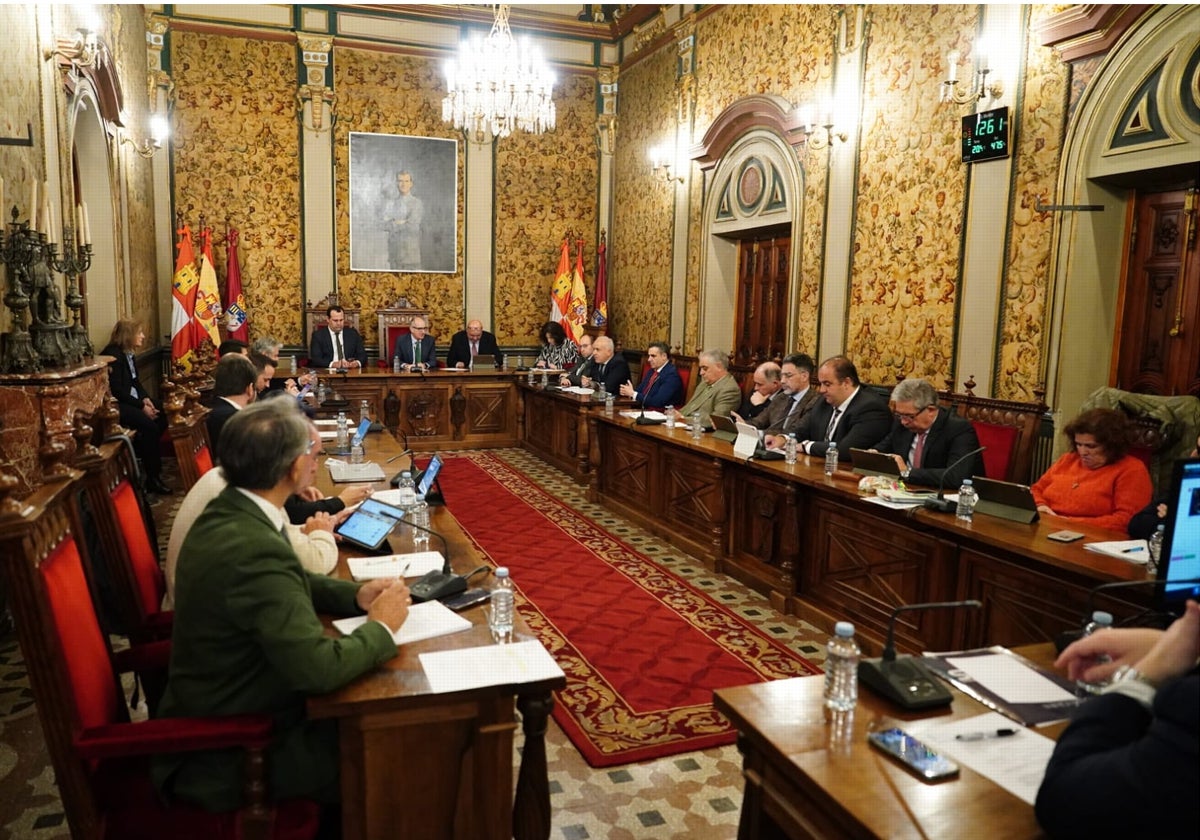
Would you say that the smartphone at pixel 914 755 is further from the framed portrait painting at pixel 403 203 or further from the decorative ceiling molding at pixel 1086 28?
the framed portrait painting at pixel 403 203

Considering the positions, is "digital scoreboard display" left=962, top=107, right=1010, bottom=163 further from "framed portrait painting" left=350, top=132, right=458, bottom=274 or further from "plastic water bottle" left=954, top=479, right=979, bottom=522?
"framed portrait painting" left=350, top=132, right=458, bottom=274

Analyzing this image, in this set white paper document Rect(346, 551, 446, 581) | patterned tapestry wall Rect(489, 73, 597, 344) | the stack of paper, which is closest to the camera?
white paper document Rect(346, 551, 446, 581)

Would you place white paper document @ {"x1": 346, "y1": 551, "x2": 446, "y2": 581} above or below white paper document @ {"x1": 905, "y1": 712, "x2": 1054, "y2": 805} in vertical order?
below

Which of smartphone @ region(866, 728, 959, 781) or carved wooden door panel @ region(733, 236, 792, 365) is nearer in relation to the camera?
smartphone @ region(866, 728, 959, 781)

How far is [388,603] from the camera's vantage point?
1.99 m

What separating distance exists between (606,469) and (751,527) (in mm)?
2145

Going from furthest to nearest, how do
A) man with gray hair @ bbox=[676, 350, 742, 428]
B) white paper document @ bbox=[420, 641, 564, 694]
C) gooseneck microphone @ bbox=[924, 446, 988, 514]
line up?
man with gray hair @ bbox=[676, 350, 742, 428] → gooseneck microphone @ bbox=[924, 446, 988, 514] → white paper document @ bbox=[420, 641, 564, 694]

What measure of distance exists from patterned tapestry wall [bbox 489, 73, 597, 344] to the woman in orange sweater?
780 cm

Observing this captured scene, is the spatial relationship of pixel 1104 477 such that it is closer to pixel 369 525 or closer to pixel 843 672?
pixel 843 672

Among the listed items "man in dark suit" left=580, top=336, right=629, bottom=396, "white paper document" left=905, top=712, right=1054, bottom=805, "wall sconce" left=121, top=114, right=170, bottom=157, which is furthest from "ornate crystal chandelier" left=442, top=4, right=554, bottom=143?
"white paper document" left=905, top=712, right=1054, bottom=805

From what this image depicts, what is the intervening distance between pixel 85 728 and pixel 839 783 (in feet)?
4.78

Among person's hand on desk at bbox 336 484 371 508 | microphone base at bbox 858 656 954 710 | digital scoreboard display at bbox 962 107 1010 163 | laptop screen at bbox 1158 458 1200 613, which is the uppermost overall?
digital scoreboard display at bbox 962 107 1010 163

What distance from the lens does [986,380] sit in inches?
211

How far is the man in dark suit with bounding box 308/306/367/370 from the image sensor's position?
9.16 m
